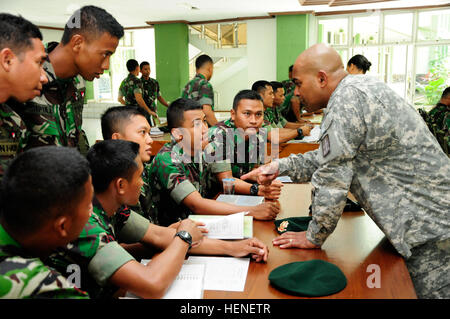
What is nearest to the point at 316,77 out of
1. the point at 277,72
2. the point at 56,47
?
the point at 56,47

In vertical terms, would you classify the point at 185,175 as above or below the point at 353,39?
below

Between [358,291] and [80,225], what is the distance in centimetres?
85

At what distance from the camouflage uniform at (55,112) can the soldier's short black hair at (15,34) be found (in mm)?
288

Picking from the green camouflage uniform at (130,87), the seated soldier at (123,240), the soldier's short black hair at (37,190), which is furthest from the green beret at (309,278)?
the green camouflage uniform at (130,87)

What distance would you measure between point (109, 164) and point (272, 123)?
3.39 m

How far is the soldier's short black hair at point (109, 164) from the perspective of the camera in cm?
138

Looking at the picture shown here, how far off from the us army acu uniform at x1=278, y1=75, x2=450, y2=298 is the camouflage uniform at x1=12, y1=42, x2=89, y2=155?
1.17 m

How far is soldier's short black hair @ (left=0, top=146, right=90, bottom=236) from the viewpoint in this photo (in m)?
0.90

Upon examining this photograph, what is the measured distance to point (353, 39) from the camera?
1064 cm

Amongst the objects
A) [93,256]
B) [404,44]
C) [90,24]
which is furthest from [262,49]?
[93,256]

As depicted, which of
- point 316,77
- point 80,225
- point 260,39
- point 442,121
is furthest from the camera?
point 260,39

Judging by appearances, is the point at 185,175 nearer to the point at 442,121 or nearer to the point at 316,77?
the point at 316,77

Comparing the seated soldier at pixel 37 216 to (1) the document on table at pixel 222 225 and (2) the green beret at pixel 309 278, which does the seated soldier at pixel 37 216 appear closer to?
(2) the green beret at pixel 309 278
